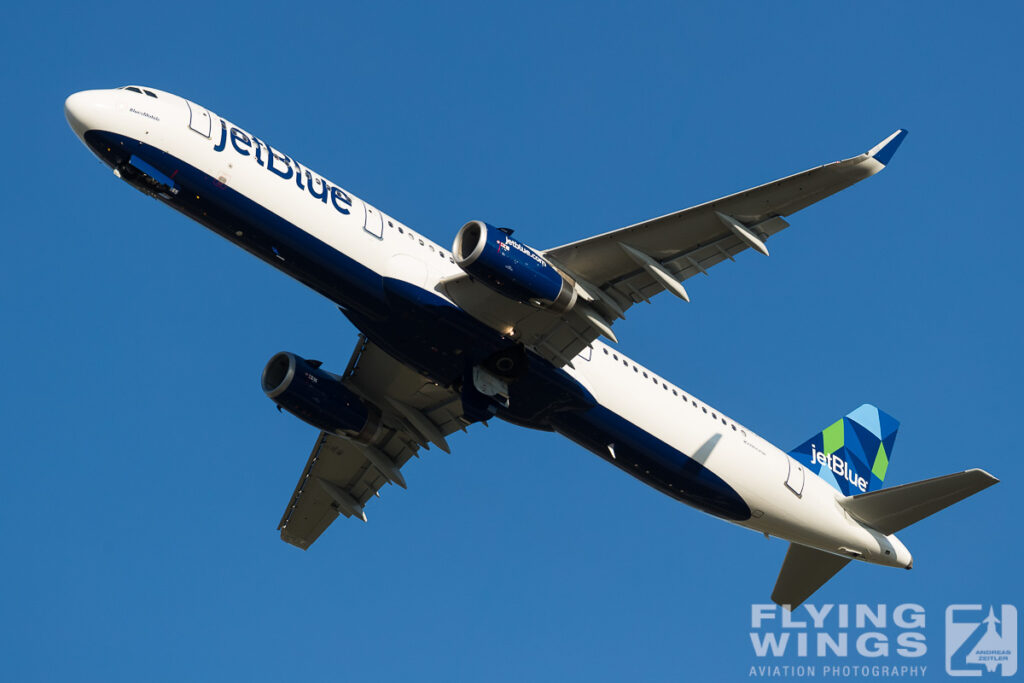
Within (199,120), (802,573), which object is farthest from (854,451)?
(199,120)

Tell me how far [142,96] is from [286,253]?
495 centimetres

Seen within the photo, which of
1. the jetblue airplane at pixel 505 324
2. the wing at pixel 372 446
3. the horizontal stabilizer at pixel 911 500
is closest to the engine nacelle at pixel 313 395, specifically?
the jetblue airplane at pixel 505 324

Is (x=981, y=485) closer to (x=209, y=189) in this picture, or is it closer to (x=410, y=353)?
(x=410, y=353)

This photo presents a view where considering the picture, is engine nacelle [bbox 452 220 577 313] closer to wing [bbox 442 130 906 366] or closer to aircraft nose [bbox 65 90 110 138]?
wing [bbox 442 130 906 366]

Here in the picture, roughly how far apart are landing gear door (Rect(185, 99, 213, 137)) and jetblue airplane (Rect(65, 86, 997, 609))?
58 millimetres

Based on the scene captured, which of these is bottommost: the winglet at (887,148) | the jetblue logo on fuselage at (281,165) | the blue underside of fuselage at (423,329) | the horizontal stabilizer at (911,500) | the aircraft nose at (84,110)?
the blue underside of fuselage at (423,329)

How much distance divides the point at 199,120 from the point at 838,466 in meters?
21.9

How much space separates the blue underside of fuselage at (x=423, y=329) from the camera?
1122 inches

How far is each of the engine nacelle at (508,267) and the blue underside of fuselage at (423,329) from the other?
1.83 metres

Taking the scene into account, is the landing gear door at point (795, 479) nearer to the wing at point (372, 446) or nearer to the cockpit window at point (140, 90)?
the wing at point (372, 446)

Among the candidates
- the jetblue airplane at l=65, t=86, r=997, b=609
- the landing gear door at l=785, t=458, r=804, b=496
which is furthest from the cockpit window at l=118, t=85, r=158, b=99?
the landing gear door at l=785, t=458, r=804, b=496

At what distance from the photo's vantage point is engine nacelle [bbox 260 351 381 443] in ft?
111

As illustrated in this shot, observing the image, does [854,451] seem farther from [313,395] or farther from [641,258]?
[313,395]

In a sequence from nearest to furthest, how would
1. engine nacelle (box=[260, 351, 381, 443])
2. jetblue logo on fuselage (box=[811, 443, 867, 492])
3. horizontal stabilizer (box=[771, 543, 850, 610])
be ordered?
1. engine nacelle (box=[260, 351, 381, 443])
2. horizontal stabilizer (box=[771, 543, 850, 610])
3. jetblue logo on fuselage (box=[811, 443, 867, 492])
